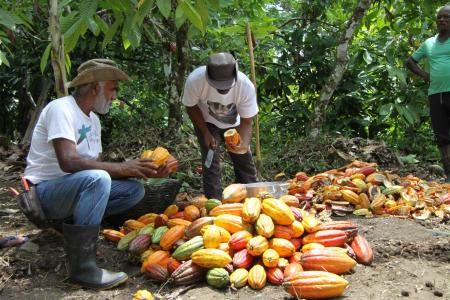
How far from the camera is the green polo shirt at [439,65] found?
529cm

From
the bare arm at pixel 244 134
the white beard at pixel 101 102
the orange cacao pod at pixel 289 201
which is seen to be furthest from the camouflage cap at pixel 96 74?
the orange cacao pod at pixel 289 201

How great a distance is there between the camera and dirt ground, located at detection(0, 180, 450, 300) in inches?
104

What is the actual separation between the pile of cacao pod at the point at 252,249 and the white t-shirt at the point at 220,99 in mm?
1066

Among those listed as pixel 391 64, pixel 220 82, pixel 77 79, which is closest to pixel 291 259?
pixel 220 82

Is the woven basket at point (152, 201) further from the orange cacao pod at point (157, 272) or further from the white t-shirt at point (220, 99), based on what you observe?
the orange cacao pod at point (157, 272)

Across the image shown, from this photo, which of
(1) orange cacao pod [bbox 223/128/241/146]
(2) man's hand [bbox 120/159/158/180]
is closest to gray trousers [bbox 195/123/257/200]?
(1) orange cacao pod [bbox 223/128/241/146]

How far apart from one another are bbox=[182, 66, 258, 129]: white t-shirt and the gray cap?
0.64 feet

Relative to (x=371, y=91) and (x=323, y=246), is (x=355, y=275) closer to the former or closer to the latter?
(x=323, y=246)

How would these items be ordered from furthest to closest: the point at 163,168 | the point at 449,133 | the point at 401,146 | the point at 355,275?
the point at 401,146, the point at 449,133, the point at 163,168, the point at 355,275

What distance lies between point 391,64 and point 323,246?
4.30 metres

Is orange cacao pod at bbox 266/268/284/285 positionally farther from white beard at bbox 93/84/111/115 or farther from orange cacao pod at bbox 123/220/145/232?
white beard at bbox 93/84/111/115

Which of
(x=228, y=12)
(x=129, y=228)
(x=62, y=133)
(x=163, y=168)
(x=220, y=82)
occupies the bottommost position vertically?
(x=129, y=228)

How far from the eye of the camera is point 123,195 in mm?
3414

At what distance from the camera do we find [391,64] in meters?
6.52
